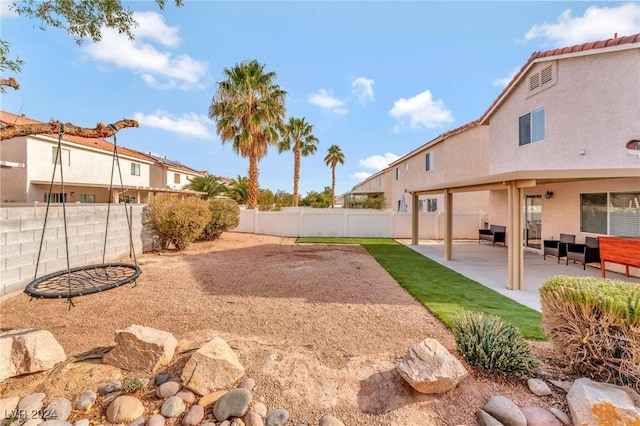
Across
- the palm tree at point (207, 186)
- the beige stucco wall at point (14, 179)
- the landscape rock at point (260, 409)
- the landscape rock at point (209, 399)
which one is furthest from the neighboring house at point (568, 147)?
the beige stucco wall at point (14, 179)

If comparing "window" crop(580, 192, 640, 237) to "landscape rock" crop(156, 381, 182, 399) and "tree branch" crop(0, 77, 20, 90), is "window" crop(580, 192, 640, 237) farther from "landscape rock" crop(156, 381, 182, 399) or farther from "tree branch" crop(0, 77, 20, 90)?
"tree branch" crop(0, 77, 20, 90)

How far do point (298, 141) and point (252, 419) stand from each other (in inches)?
1276

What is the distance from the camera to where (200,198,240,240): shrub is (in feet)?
49.6

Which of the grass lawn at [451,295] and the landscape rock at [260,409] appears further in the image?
the grass lawn at [451,295]

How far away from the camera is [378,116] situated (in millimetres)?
23281

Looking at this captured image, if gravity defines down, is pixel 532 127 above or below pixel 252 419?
above

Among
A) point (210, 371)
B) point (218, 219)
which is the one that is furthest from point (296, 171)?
point (210, 371)

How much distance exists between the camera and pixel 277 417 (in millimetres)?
2895

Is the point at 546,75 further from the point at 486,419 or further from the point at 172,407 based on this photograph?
the point at 172,407

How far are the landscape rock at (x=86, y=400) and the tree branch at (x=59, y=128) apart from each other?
10.2 ft

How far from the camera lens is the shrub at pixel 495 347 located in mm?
3396

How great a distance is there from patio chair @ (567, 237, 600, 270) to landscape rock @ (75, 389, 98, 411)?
12139 mm

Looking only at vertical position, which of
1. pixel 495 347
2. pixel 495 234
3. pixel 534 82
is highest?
pixel 534 82

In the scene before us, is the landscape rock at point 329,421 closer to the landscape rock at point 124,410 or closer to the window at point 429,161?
the landscape rock at point 124,410
